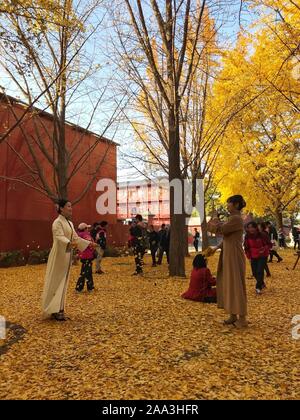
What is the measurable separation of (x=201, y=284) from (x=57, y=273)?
9.83ft

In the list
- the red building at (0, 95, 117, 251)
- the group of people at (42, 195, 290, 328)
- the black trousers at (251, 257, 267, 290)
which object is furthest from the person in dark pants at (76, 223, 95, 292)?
the red building at (0, 95, 117, 251)

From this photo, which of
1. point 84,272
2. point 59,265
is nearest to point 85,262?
point 84,272

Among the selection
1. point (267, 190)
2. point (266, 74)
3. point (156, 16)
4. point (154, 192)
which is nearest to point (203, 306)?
point (156, 16)

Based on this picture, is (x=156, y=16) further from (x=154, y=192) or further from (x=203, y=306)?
(x=154, y=192)

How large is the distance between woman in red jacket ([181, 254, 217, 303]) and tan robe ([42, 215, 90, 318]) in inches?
104

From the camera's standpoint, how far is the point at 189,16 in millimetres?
10492

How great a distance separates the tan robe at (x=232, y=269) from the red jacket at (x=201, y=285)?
5.92 feet

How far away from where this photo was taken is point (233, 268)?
17.7ft

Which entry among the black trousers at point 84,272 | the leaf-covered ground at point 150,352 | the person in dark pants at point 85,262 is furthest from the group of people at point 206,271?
A: the black trousers at point 84,272

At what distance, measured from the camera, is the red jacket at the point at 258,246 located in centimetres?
854

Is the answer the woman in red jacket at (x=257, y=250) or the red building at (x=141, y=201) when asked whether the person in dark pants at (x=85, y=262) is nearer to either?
the woman in red jacket at (x=257, y=250)

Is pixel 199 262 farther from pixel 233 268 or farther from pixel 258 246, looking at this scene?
pixel 233 268
